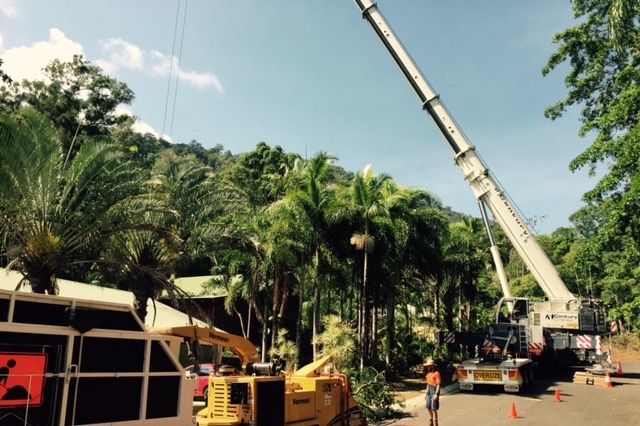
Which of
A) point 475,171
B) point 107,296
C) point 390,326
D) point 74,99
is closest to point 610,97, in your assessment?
point 475,171

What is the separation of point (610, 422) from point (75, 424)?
13.1 metres

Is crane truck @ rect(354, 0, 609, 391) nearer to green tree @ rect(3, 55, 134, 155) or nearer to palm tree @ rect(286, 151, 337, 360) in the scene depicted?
palm tree @ rect(286, 151, 337, 360)

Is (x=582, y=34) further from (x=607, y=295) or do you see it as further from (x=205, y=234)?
(x=607, y=295)

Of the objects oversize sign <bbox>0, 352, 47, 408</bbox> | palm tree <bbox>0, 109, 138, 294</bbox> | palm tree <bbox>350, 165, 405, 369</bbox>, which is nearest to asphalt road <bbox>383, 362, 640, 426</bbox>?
palm tree <bbox>350, 165, 405, 369</bbox>

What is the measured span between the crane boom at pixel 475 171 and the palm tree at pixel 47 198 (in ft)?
50.0

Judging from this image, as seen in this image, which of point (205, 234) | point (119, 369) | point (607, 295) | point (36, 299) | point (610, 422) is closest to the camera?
point (36, 299)

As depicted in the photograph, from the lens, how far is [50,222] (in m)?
13.3

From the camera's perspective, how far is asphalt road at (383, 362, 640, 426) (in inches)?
535

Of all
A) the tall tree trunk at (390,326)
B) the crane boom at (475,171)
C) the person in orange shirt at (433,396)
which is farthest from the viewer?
the tall tree trunk at (390,326)

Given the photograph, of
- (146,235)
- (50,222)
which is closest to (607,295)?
(146,235)

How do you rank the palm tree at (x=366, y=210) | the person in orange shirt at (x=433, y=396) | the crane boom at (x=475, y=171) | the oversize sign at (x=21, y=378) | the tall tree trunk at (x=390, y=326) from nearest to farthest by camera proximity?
1. the oversize sign at (x=21, y=378)
2. the person in orange shirt at (x=433, y=396)
3. the palm tree at (x=366, y=210)
4. the crane boom at (x=475, y=171)
5. the tall tree trunk at (x=390, y=326)

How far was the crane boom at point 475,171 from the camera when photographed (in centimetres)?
2316

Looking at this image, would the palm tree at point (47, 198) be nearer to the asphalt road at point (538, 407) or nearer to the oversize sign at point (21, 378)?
the oversize sign at point (21, 378)

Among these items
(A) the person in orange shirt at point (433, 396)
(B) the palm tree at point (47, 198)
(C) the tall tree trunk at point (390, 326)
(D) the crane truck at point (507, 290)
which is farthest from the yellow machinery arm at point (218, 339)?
(C) the tall tree trunk at point (390, 326)
